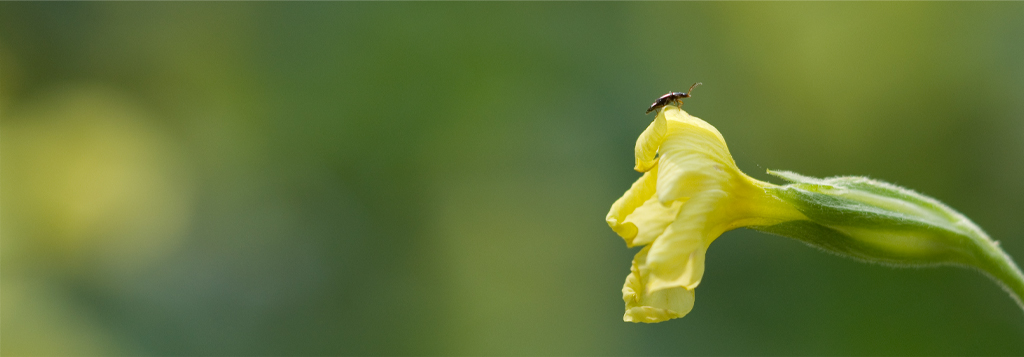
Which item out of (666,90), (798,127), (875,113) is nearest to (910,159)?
(875,113)

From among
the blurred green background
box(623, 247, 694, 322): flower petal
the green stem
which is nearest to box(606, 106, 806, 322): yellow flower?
box(623, 247, 694, 322): flower petal

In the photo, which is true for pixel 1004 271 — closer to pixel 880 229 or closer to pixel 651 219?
pixel 880 229

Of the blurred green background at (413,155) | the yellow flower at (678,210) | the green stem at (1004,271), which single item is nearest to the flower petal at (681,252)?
the yellow flower at (678,210)

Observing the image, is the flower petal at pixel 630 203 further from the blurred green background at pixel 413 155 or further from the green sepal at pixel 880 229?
the blurred green background at pixel 413 155

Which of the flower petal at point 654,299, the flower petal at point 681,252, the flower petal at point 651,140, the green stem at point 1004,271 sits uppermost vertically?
the flower petal at point 651,140

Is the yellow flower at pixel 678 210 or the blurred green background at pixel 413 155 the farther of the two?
the blurred green background at pixel 413 155

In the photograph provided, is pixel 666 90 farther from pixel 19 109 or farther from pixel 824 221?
pixel 19 109

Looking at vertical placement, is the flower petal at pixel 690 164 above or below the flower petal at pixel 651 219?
above
